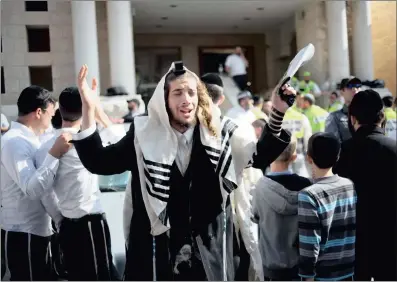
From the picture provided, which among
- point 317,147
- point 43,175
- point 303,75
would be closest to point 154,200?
point 43,175

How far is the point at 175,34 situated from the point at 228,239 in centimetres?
1749

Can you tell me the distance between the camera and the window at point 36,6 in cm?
285

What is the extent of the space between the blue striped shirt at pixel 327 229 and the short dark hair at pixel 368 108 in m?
0.53

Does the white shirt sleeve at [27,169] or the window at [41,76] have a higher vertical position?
the window at [41,76]

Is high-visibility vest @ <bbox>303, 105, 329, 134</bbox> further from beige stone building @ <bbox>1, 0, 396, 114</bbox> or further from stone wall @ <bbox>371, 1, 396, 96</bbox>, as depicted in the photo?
stone wall @ <bbox>371, 1, 396, 96</bbox>

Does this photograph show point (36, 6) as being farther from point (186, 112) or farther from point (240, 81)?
point (240, 81)

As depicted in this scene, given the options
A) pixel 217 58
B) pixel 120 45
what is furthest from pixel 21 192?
pixel 217 58

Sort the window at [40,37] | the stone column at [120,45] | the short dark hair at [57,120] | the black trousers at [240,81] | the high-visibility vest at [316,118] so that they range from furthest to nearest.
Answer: the black trousers at [240,81], the stone column at [120,45], the high-visibility vest at [316,118], the short dark hair at [57,120], the window at [40,37]

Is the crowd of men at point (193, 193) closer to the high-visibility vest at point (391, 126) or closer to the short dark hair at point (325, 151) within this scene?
the short dark hair at point (325, 151)

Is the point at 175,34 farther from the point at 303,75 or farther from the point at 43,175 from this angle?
the point at 43,175

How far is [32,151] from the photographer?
305 cm

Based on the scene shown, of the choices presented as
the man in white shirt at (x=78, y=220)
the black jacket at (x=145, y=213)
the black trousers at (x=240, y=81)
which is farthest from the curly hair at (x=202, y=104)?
the black trousers at (x=240, y=81)

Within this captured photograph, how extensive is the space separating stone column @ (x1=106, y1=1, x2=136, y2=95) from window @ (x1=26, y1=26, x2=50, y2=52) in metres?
9.22

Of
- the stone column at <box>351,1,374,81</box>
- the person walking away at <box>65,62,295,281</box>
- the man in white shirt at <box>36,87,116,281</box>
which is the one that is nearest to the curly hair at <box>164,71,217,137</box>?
the person walking away at <box>65,62,295,281</box>
